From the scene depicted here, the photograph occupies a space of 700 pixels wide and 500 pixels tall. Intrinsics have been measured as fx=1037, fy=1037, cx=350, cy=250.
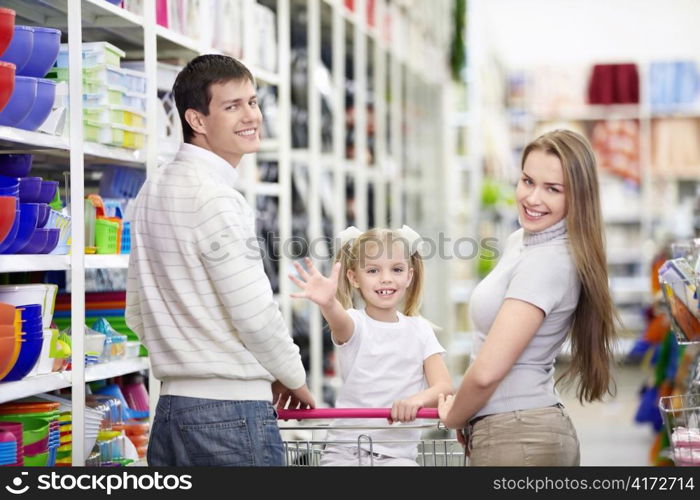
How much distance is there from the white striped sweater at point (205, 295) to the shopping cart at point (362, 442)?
105 mm

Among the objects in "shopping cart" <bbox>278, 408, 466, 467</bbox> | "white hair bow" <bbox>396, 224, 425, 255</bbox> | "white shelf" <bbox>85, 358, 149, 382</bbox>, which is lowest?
"shopping cart" <bbox>278, 408, 466, 467</bbox>

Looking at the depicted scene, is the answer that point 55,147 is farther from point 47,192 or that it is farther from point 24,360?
point 24,360

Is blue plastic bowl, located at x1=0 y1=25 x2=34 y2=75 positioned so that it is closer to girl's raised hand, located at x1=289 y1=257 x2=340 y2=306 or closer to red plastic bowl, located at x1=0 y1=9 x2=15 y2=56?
red plastic bowl, located at x1=0 y1=9 x2=15 y2=56

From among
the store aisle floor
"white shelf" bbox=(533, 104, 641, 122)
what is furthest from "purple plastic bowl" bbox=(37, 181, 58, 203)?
"white shelf" bbox=(533, 104, 641, 122)

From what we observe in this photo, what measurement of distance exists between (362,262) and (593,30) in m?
11.5

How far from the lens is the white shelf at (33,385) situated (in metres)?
2.44

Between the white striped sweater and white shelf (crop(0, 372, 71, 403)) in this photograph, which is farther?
white shelf (crop(0, 372, 71, 403))

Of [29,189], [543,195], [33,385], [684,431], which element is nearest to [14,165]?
[29,189]

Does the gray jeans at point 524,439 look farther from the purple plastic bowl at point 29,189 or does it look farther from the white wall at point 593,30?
the white wall at point 593,30

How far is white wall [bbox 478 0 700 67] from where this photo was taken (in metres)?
13.1

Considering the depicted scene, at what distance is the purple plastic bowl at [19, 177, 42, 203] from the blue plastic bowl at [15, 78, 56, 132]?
0.45ft

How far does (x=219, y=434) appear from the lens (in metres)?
2.30

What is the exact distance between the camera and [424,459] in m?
2.48

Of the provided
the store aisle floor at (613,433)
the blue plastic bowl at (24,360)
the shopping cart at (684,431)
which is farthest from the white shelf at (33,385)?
the store aisle floor at (613,433)
